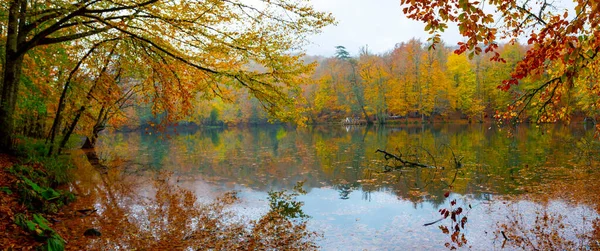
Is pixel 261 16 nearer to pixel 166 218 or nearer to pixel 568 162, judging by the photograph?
pixel 166 218

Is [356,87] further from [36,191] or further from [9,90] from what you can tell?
[36,191]

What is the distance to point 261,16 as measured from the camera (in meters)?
8.34

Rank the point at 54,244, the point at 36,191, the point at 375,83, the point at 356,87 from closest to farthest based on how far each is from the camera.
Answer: the point at 54,244 < the point at 36,191 < the point at 375,83 < the point at 356,87

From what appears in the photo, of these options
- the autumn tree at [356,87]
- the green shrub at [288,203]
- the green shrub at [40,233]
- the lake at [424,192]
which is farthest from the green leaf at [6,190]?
the autumn tree at [356,87]

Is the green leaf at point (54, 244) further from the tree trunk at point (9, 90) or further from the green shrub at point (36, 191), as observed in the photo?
the tree trunk at point (9, 90)

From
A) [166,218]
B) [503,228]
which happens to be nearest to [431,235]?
[503,228]

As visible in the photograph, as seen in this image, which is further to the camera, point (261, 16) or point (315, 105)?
point (315, 105)

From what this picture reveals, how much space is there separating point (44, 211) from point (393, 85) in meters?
50.5

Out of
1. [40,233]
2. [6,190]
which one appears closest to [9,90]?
[6,190]

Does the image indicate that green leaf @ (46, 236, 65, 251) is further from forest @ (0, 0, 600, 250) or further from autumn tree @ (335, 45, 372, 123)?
autumn tree @ (335, 45, 372, 123)

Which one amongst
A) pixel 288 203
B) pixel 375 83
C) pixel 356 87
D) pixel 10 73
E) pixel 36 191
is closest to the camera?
pixel 36 191

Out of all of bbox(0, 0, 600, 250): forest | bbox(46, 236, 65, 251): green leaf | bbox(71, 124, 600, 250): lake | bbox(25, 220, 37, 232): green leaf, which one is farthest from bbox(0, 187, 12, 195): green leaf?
bbox(71, 124, 600, 250): lake

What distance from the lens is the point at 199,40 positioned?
836 centimetres

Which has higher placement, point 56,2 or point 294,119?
point 56,2
